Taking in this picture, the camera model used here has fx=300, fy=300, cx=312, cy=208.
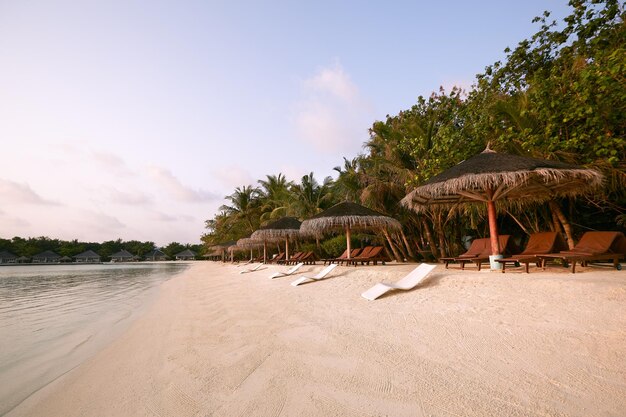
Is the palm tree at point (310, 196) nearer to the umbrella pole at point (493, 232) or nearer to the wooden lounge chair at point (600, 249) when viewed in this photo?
the umbrella pole at point (493, 232)

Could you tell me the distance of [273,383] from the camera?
239 centimetres

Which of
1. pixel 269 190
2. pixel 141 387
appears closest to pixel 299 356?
pixel 141 387

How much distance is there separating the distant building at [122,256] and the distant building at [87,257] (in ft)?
10.5

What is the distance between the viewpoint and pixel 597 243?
5367 mm

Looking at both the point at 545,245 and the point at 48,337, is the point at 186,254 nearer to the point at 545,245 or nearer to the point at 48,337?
the point at 48,337

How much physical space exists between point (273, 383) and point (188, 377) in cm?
84

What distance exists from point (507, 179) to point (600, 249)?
1.91m

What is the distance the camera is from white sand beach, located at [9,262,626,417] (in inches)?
79.2

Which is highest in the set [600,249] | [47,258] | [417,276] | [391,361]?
[47,258]

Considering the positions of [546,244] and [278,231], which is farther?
[278,231]

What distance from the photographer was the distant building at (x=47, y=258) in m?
61.9

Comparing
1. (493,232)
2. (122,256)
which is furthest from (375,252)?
(122,256)

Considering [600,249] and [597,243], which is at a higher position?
[597,243]

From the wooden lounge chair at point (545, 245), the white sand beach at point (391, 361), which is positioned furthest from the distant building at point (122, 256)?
the wooden lounge chair at point (545, 245)
